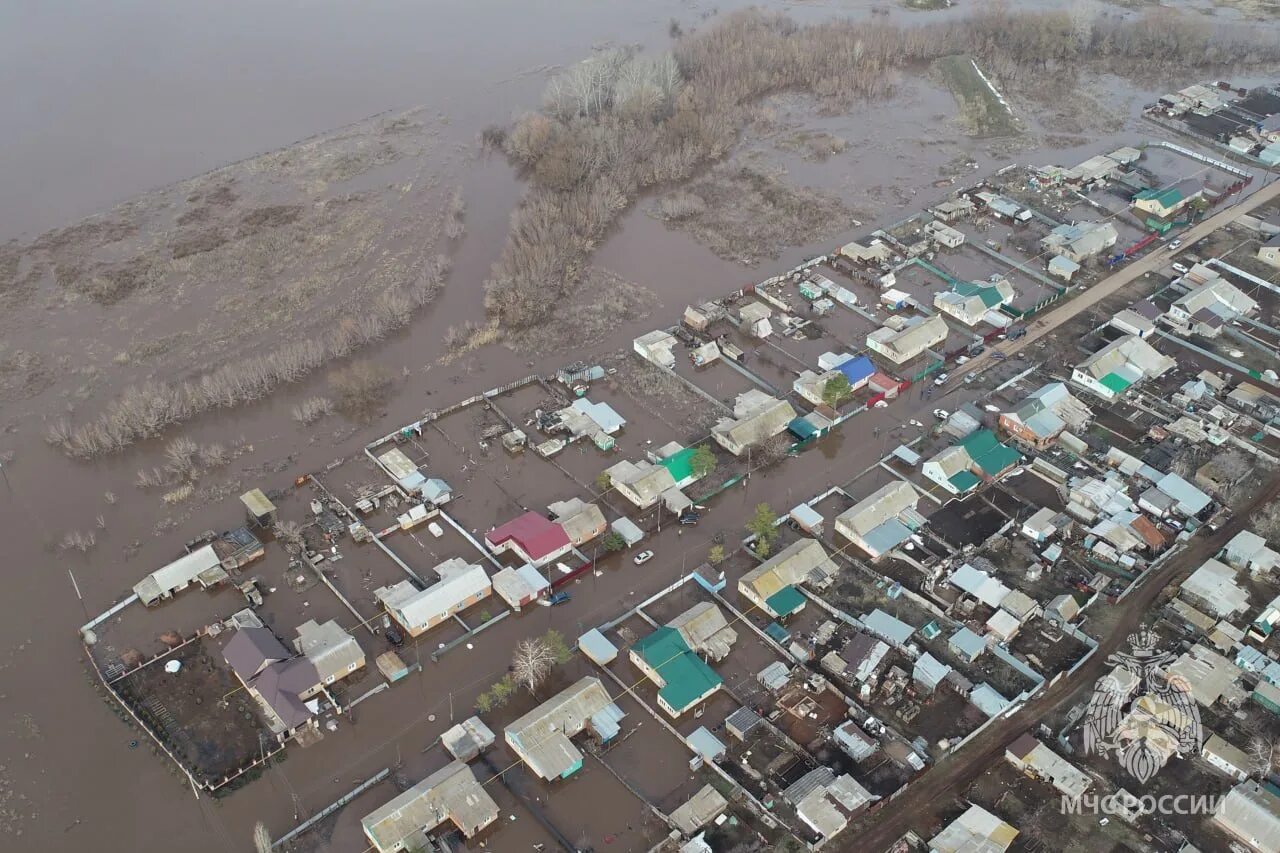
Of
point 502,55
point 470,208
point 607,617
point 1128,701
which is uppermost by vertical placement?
point 502,55

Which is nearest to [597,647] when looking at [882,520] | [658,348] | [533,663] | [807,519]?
[533,663]

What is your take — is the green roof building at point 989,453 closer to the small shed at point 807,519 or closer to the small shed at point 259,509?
the small shed at point 807,519

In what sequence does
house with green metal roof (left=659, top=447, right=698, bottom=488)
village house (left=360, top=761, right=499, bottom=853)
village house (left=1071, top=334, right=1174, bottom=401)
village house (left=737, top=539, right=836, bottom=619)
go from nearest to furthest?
village house (left=360, top=761, right=499, bottom=853), village house (left=737, top=539, right=836, bottom=619), house with green metal roof (left=659, top=447, right=698, bottom=488), village house (left=1071, top=334, right=1174, bottom=401)

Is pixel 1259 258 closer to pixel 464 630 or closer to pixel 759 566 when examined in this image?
pixel 759 566

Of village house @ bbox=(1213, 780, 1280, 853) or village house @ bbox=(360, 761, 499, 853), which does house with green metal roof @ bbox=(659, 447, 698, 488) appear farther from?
village house @ bbox=(1213, 780, 1280, 853)

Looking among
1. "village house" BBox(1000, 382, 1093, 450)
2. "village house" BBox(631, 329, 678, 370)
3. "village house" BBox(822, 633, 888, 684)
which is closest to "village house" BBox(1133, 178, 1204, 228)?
"village house" BBox(1000, 382, 1093, 450)

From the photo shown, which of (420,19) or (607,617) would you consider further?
(420,19)

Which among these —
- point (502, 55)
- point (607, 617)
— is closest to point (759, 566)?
point (607, 617)

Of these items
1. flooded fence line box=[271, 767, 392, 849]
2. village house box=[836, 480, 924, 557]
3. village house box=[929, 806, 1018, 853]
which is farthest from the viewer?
village house box=[836, 480, 924, 557]
